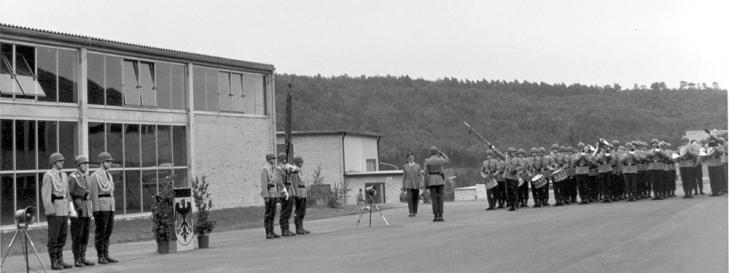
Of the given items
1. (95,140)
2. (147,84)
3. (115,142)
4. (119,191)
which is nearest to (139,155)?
(115,142)

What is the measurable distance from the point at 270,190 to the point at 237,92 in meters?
20.8

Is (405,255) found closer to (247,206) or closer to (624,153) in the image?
(624,153)

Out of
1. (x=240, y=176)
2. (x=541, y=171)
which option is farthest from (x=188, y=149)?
(x=541, y=171)

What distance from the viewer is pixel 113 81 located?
3278cm

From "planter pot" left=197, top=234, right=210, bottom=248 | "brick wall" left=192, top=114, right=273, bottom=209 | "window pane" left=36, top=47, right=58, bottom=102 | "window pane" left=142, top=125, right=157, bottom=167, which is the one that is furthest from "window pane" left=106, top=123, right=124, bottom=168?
"planter pot" left=197, top=234, right=210, bottom=248

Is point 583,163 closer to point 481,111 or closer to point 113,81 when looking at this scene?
point 113,81

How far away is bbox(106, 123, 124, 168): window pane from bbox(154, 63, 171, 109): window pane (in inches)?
102

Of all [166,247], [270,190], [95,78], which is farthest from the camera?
[95,78]

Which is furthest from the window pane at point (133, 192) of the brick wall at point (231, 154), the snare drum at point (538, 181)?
the snare drum at point (538, 181)

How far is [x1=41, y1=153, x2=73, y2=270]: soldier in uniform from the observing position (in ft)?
47.1

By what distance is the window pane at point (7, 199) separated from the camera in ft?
92.5

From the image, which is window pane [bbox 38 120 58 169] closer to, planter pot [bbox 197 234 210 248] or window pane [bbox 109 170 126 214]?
window pane [bbox 109 170 126 214]

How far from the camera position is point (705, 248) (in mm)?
11461

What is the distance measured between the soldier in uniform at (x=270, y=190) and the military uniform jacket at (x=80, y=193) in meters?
4.64
